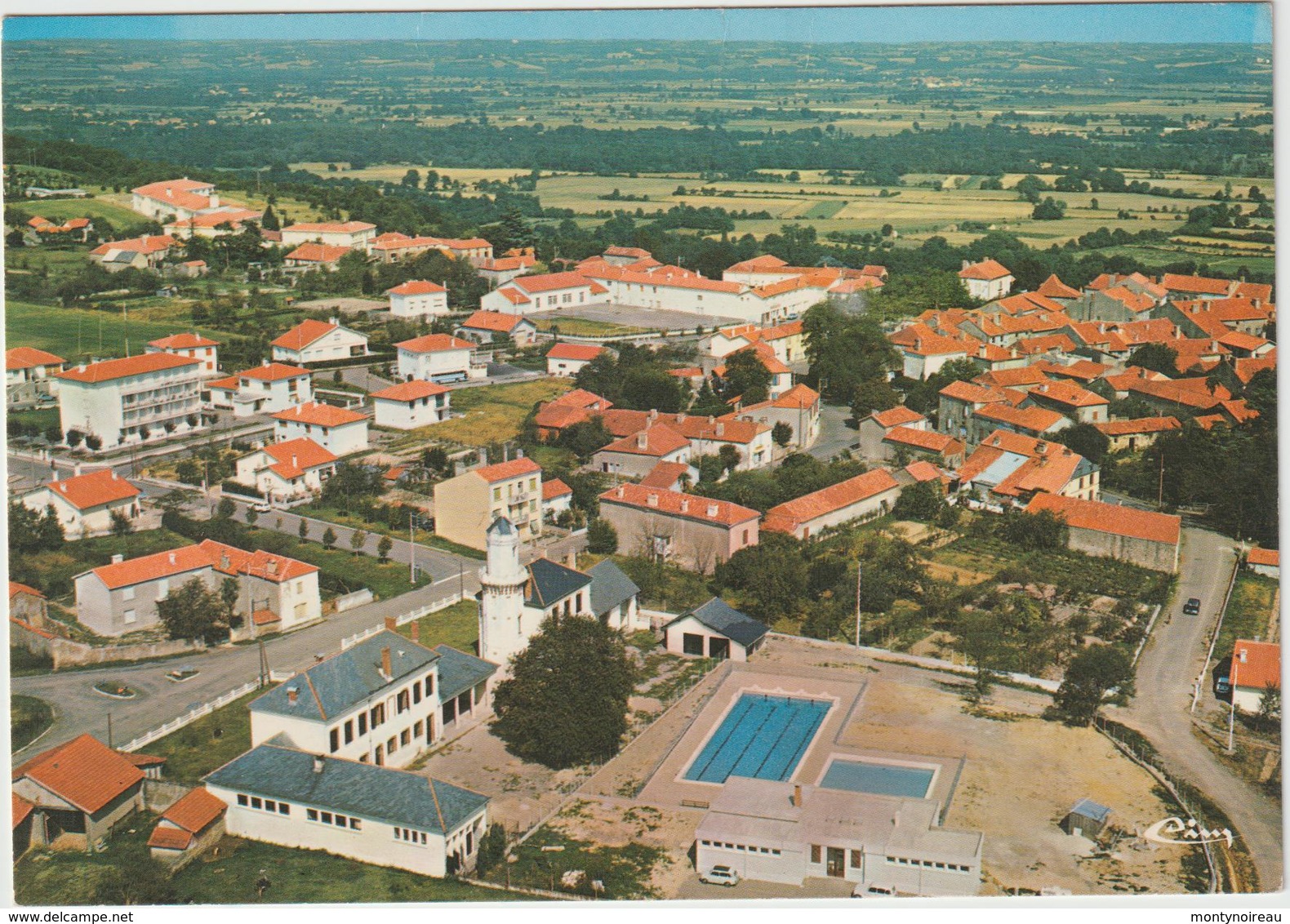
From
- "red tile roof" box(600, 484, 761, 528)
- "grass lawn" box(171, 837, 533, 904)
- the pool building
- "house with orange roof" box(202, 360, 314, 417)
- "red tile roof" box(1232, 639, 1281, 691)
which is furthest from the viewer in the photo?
"house with orange roof" box(202, 360, 314, 417)

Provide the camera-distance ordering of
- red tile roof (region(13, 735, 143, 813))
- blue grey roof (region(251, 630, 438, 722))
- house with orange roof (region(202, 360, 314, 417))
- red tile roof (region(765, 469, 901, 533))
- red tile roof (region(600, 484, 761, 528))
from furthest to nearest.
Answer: house with orange roof (region(202, 360, 314, 417)), red tile roof (region(765, 469, 901, 533)), red tile roof (region(600, 484, 761, 528)), blue grey roof (region(251, 630, 438, 722)), red tile roof (region(13, 735, 143, 813))

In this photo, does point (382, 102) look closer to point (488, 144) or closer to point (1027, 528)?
point (488, 144)

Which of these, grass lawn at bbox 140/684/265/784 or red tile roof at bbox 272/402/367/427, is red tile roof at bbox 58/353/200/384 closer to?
red tile roof at bbox 272/402/367/427

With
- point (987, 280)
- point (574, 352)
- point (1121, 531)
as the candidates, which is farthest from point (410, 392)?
point (987, 280)

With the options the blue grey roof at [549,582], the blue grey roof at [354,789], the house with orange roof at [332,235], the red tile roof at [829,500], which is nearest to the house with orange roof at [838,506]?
the red tile roof at [829,500]

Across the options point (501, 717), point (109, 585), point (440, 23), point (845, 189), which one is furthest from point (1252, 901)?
point (845, 189)

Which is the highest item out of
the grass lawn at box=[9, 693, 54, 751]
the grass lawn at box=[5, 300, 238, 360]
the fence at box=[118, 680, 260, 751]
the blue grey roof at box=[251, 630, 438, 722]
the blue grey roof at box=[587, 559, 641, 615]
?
the grass lawn at box=[5, 300, 238, 360]

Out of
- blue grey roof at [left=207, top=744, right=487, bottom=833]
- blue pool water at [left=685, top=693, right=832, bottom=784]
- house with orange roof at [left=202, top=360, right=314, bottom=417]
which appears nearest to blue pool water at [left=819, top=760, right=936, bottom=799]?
blue pool water at [left=685, top=693, right=832, bottom=784]
